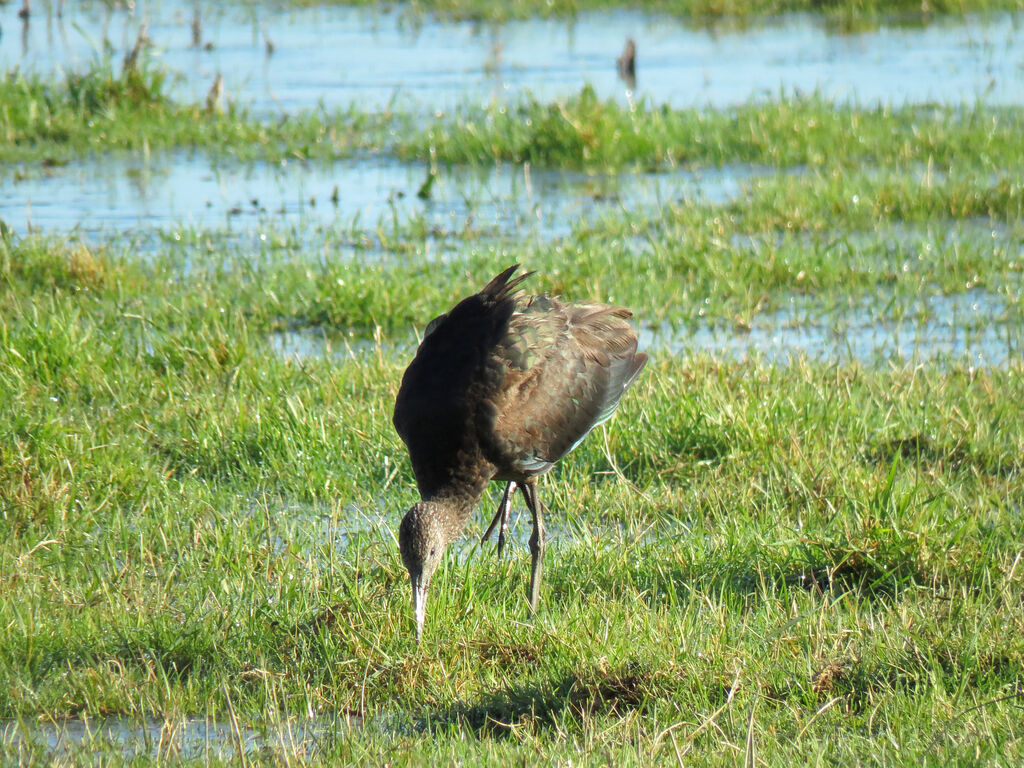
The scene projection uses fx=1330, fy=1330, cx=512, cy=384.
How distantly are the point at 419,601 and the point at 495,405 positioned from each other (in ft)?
3.01

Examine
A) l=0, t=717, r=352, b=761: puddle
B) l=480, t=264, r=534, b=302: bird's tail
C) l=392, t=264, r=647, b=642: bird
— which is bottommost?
l=0, t=717, r=352, b=761: puddle

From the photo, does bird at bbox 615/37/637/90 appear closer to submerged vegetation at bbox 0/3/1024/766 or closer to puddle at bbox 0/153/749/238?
puddle at bbox 0/153/749/238

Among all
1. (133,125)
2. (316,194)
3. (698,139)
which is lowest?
(316,194)

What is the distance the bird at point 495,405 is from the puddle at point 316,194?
13.6 feet

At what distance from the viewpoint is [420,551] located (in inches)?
173

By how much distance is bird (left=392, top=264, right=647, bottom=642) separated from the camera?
4.87 metres

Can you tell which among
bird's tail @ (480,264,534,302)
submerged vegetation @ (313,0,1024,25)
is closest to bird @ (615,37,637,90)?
submerged vegetation @ (313,0,1024,25)

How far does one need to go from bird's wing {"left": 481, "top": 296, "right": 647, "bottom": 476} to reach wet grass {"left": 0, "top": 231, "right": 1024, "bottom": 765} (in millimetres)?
343

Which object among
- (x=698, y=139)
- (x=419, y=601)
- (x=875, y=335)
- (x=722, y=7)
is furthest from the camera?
(x=722, y=7)

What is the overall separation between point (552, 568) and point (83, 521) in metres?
1.88

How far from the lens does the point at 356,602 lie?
442 cm

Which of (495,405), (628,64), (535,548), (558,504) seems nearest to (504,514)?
(558,504)

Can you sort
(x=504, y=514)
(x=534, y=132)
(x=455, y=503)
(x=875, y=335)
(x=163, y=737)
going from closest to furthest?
(x=163, y=737) → (x=455, y=503) → (x=504, y=514) → (x=875, y=335) → (x=534, y=132)

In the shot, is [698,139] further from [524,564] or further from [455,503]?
[455,503]
